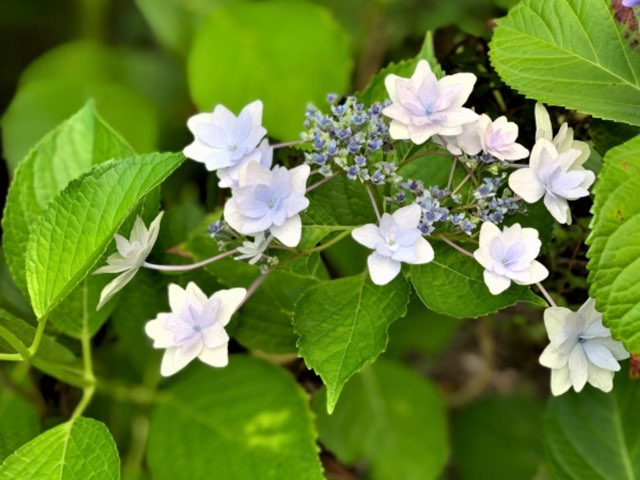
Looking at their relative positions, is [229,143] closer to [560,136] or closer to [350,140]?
[350,140]

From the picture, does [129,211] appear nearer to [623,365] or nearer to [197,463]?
[197,463]

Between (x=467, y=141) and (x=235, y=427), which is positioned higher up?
(x=467, y=141)

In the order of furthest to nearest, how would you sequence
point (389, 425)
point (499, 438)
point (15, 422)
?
point (499, 438)
point (389, 425)
point (15, 422)

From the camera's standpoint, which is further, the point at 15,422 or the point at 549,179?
the point at 15,422

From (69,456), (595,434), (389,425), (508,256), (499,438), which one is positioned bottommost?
(499,438)

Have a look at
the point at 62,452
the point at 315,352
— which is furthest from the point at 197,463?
the point at 315,352

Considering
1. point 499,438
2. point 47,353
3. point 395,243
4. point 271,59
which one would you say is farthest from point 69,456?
point 499,438

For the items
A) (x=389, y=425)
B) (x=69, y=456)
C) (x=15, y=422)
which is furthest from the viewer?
(x=389, y=425)

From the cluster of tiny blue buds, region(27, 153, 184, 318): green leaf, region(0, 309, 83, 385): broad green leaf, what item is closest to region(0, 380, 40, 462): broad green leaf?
region(0, 309, 83, 385): broad green leaf
